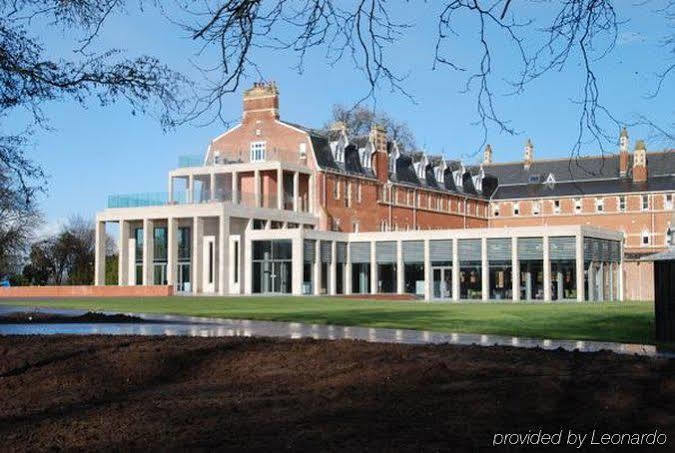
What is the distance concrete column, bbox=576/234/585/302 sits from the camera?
2260 inches

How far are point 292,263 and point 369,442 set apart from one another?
57411mm

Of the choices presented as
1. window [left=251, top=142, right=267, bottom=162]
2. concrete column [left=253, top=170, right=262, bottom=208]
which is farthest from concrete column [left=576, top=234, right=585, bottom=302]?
window [left=251, top=142, right=267, bottom=162]

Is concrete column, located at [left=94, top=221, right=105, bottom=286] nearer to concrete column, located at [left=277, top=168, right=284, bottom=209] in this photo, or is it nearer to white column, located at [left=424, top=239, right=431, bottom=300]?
concrete column, located at [left=277, top=168, right=284, bottom=209]

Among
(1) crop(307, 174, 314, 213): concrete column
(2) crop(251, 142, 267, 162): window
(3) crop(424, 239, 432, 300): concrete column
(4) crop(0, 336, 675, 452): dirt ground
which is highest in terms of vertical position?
(2) crop(251, 142, 267, 162): window

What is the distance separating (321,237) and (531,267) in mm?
15957

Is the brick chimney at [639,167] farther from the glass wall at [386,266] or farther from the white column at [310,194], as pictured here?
the white column at [310,194]

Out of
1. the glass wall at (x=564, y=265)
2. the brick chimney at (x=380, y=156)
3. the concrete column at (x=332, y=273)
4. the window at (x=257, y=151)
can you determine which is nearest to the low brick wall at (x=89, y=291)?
the concrete column at (x=332, y=273)

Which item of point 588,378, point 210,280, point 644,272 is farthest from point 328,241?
point 588,378

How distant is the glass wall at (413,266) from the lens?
64812mm

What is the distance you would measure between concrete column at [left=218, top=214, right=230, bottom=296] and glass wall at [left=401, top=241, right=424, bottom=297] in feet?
44.6

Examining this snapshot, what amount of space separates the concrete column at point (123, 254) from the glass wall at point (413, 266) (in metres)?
22.2

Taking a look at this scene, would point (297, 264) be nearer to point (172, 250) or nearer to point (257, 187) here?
point (257, 187)

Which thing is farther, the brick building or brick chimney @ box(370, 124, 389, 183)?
brick chimney @ box(370, 124, 389, 183)

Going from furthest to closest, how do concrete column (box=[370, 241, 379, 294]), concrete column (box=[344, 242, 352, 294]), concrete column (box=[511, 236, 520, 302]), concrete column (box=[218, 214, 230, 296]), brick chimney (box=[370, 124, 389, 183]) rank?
brick chimney (box=[370, 124, 389, 183]) → concrete column (box=[344, 242, 352, 294]) → concrete column (box=[370, 241, 379, 294]) → concrete column (box=[218, 214, 230, 296]) → concrete column (box=[511, 236, 520, 302])
